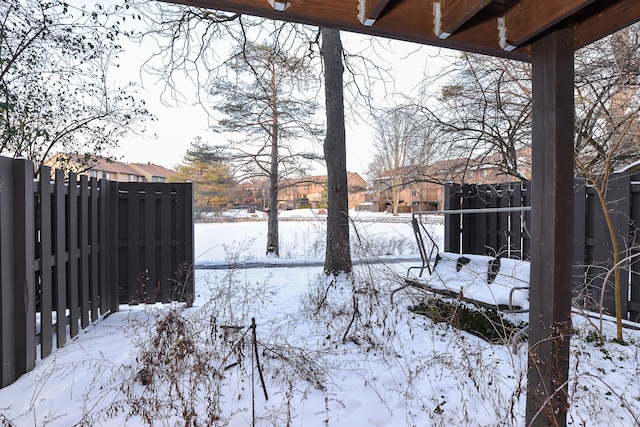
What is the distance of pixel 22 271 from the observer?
217 centimetres

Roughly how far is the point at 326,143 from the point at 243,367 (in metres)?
3.97

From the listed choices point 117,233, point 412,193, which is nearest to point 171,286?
point 117,233

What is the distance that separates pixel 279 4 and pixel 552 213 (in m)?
1.48

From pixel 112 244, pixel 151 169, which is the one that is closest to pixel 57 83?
pixel 112 244

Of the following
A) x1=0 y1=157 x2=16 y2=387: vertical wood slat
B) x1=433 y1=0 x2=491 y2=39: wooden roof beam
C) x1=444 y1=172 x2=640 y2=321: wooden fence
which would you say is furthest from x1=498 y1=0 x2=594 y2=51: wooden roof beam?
x1=0 y1=157 x2=16 y2=387: vertical wood slat

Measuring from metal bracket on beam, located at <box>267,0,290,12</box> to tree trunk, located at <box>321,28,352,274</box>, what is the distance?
3969 mm

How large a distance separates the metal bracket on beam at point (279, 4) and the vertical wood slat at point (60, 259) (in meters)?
2.44

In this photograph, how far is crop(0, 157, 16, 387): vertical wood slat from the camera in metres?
2.01

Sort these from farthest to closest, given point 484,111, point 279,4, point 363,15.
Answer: point 484,111 < point 363,15 < point 279,4

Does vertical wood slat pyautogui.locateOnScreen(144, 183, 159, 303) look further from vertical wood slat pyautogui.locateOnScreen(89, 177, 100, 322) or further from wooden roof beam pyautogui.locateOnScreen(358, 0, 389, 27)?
wooden roof beam pyautogui.locateOnScreen(358, 0, 389, 27)

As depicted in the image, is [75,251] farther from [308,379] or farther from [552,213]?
[552,213]

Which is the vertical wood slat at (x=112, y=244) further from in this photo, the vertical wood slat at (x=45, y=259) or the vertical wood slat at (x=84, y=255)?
the vertical wood slat at (x=45, y=259)

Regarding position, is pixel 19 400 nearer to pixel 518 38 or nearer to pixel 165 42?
pixel 518 38

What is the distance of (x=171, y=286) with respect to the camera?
367 cm
